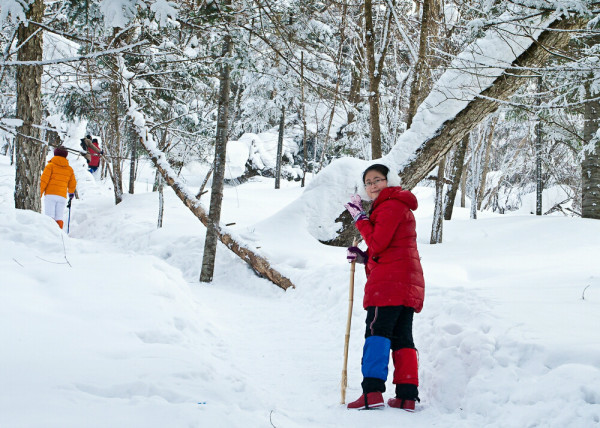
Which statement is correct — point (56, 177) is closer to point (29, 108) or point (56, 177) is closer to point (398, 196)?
point (29, 108)

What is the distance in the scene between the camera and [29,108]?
666cm

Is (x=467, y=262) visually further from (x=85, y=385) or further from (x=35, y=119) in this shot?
(x=35, y=119)

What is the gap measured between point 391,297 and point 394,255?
0.34 metres

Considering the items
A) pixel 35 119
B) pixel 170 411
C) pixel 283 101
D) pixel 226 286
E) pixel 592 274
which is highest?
pixel 283 101

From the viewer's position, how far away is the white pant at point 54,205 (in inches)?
362

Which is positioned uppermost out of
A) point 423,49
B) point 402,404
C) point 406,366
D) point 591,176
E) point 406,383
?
point 423,49

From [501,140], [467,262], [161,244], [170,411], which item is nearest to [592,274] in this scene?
[467,262]

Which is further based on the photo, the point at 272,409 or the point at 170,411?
the point at 272,409

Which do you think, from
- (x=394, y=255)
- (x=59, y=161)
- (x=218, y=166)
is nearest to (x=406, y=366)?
(x=394, y=255)

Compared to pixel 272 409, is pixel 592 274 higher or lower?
higher

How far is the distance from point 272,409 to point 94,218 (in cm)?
1187

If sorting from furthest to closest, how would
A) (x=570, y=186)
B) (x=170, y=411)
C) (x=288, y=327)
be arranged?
(x=570, y=186), (x=288, y=327), (x=170, y=411)

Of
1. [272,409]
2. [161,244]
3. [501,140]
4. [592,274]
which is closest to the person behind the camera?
[272,409]

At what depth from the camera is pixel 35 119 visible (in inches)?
263
